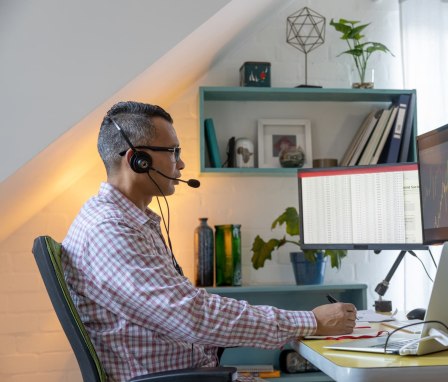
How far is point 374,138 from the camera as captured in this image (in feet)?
10.2

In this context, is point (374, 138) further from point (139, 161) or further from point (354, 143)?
point (139, 161)

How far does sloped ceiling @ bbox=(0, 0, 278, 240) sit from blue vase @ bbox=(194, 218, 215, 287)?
1.84 feet

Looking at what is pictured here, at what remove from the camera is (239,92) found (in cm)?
304

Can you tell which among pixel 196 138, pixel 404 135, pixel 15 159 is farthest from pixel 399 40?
pixel 15 159

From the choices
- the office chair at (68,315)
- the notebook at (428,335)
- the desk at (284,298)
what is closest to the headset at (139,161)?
the office chair at (68,315)

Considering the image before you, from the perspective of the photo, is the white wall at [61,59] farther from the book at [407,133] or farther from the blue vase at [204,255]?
the book at [407,133]

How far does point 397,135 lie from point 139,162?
1.61m

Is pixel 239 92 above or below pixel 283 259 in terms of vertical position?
above

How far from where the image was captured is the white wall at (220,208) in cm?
298

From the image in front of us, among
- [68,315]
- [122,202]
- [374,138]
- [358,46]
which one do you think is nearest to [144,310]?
[68,315]

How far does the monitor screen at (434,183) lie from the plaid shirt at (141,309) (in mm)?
415

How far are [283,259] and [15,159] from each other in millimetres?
1397

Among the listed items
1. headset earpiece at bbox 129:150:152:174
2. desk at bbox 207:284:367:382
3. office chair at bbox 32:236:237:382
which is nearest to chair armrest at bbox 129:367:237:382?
office chair at bbox 32:236:237:382

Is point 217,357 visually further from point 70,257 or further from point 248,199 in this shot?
point 248,199
